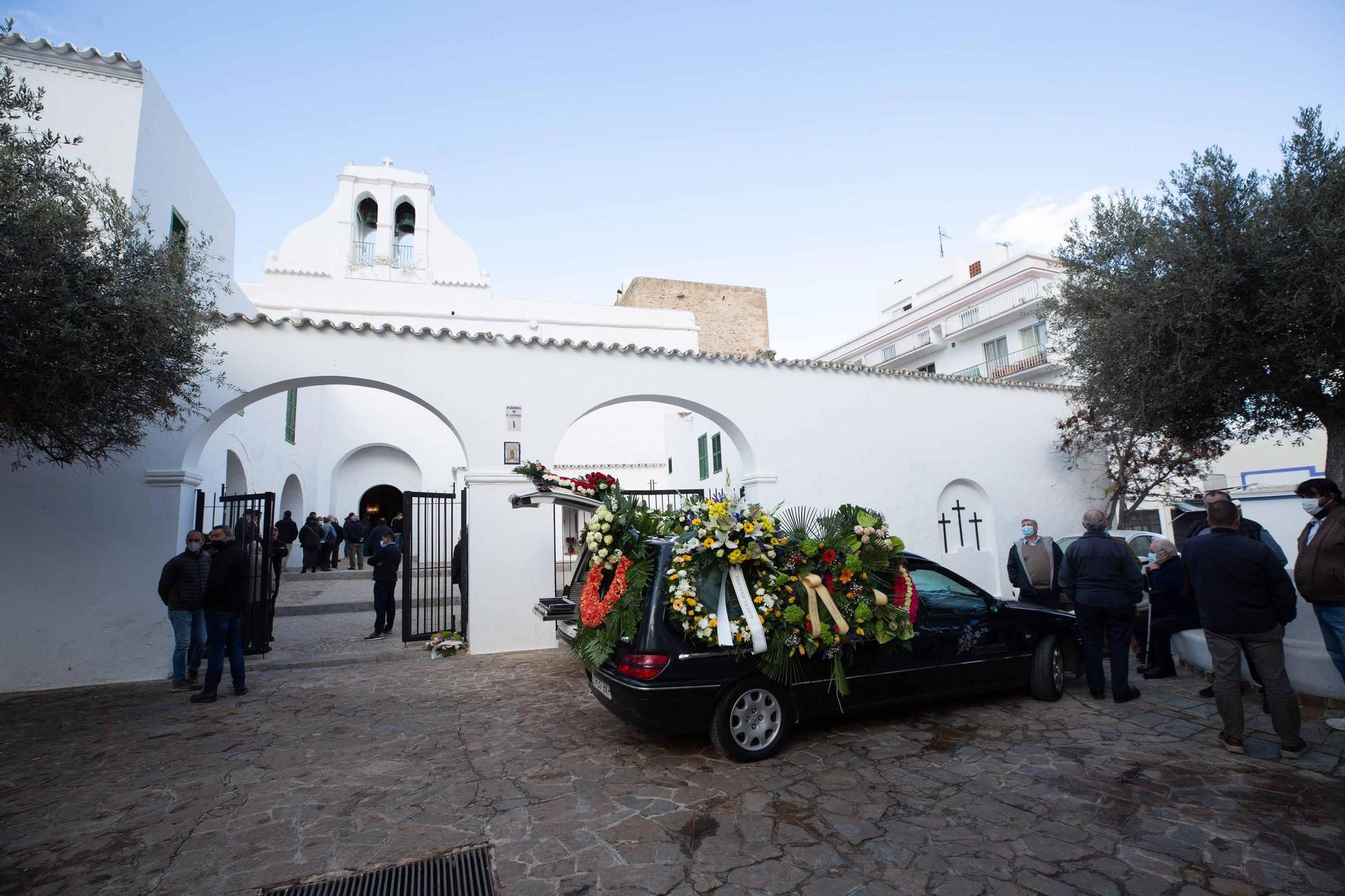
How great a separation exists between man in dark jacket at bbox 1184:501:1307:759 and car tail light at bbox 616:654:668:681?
390 centimetres

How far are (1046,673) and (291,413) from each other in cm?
1746

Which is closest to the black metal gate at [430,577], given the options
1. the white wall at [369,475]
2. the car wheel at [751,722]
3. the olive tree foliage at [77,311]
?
the olive tree foliage at [77,311]

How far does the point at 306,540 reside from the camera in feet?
52.6

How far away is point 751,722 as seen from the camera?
15.2ft

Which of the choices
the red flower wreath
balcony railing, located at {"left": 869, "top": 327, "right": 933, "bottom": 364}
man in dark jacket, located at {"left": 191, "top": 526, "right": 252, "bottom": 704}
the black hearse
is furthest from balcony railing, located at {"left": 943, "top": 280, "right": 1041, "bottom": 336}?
man in dark jacket, located at {"left": 191, "top": 526, "right": 252, "bottom": 704}

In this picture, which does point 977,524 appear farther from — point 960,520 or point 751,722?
point 751,722

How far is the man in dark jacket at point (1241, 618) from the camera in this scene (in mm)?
4348

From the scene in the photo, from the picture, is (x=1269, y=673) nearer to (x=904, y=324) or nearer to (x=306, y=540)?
(x=306, y=540)

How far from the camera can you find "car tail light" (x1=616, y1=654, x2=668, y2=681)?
437 centimetres

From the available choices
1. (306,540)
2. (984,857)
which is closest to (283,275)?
(306,540)

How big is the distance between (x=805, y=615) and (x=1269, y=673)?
3119mm

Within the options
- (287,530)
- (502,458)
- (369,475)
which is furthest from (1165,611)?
(369,475)

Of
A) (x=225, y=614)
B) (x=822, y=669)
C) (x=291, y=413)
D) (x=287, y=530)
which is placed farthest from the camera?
(x=291, y=413)

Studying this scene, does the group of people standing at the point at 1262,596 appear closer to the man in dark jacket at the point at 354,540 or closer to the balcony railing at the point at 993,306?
the man in dark jacket at the point at 354,540
